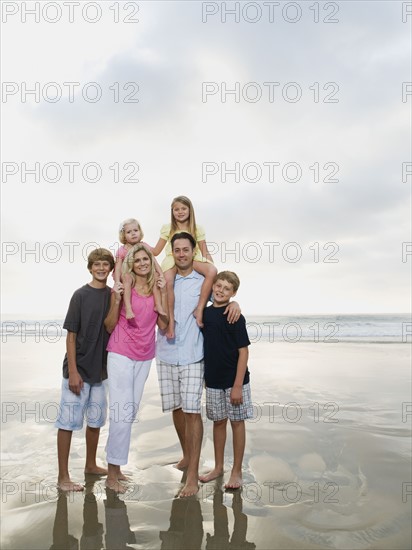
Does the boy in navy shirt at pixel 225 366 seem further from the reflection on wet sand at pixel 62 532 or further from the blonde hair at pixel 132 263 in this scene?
the reflection on wet sand at pixel 62 532

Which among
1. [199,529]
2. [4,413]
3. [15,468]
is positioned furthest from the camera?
[4,413]

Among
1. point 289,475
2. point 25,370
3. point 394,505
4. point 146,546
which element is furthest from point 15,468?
point 25,370

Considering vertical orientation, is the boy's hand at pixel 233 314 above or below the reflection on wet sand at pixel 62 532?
above

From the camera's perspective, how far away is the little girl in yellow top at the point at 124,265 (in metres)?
4.03

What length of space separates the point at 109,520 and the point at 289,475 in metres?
1.61

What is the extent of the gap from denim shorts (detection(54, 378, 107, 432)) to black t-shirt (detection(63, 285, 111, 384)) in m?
0.11

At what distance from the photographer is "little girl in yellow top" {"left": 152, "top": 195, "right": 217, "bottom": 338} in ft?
13.8

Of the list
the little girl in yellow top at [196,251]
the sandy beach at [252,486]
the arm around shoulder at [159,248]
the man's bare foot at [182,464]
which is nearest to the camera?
the sandy beach at [252,486]

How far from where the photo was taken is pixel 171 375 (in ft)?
14.1

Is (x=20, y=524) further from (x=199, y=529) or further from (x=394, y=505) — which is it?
(x=394, y=505)

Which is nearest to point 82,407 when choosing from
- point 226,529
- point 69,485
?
point 69,485

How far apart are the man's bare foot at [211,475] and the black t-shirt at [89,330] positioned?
1216mm

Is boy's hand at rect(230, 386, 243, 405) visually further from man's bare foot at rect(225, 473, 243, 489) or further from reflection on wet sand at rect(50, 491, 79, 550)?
reflection on wet sand at rect(50, 491, 79, 550)

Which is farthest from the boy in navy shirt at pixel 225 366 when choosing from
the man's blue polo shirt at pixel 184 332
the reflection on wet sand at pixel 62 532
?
the reflection on wet sand at pixel 62 532
